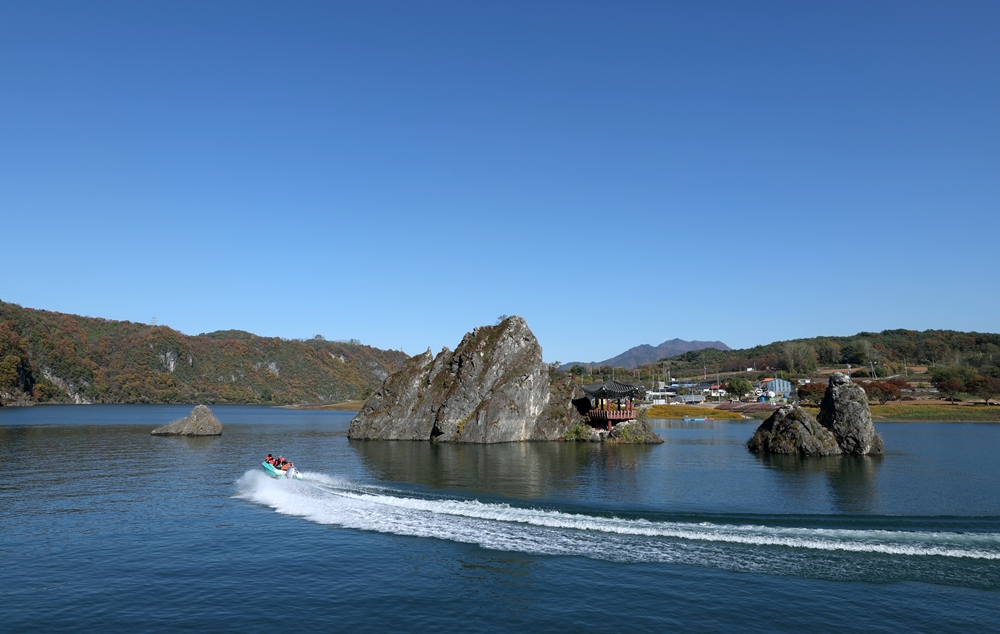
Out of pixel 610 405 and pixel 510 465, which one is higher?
pixel 610 405

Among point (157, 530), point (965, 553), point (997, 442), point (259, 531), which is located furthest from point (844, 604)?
point (997, 442)

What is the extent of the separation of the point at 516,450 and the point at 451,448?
9905 millimetres

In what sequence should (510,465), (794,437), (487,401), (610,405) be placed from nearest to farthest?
1. (510,465)
2. (794,437)
3. (487,401)
4. (610,405)

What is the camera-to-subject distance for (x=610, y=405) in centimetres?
10244

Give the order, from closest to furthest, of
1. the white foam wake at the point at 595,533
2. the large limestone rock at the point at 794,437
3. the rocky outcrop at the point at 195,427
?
the white foam wake at the point at 595,533, the large limestone rock at the point at 794,437, the rocky outcrop at the point at 195,427

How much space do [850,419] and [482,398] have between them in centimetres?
5217

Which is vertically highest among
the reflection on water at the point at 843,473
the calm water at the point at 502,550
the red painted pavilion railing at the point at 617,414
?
the red painted pavilion railing at the point at 617,414

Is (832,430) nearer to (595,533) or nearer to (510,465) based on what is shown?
(510,465)

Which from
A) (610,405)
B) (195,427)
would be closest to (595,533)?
(610,405)

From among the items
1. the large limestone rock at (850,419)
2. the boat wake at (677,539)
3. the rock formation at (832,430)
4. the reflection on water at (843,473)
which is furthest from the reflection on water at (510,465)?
the large limestone rock at (850,419)

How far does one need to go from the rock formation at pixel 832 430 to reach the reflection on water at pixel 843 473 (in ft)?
8.70

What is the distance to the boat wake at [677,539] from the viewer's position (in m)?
27.4

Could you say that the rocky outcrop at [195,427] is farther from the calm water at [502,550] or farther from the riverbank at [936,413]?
the riverbank at [936,413]

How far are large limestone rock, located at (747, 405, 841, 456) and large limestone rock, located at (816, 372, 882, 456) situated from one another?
125 centimetres
